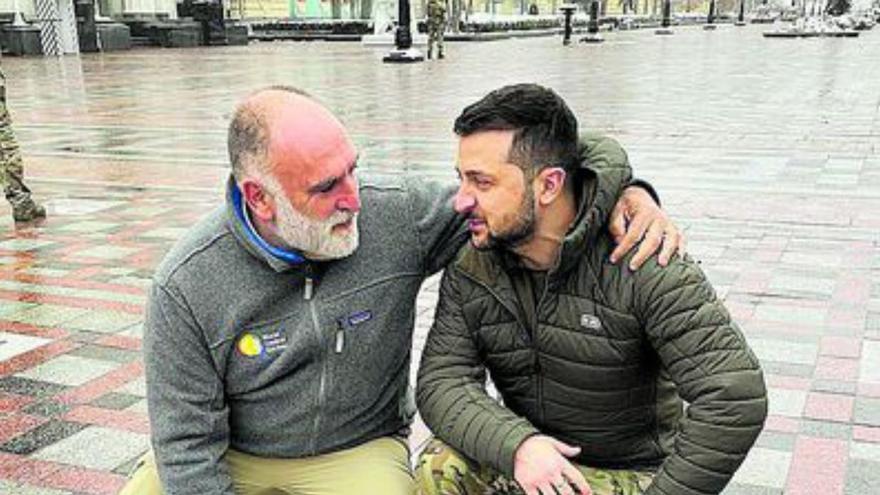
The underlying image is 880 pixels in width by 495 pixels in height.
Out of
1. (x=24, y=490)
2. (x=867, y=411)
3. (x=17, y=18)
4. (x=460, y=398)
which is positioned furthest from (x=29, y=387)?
(x=17, y=18)

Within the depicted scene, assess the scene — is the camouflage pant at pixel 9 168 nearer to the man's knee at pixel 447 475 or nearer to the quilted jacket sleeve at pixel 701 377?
the man's knee at pixel 447 475

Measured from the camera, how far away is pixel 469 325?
2.27 metres

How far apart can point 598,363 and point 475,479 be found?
1.38ft

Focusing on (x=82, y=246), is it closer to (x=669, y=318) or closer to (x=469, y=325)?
(x=469, y=325)

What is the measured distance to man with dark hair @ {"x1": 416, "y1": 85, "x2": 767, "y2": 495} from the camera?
1.98 m

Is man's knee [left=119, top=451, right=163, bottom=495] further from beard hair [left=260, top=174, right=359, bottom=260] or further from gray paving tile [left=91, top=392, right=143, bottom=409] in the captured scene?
gray paving tile [left=91, top=392, right=143, bottom=409]

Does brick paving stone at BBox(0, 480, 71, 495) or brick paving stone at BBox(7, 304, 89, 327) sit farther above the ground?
brick paving stone at BBox(0, 480, 71, 495)

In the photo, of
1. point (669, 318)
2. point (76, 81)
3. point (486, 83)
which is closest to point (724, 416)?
point (669, 318)

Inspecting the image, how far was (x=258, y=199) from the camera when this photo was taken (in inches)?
83.6

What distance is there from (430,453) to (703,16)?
67559mm

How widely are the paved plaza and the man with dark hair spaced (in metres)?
1.09

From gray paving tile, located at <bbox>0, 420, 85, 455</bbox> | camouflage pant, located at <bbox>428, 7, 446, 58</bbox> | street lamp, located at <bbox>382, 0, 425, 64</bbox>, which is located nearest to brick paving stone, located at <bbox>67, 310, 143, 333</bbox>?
gray paving tile, located at <bbox>0, 420, 85, 455</bbox>

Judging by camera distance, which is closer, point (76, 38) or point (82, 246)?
point (82, 246)

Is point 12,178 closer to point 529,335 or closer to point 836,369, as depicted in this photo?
point 836,369
